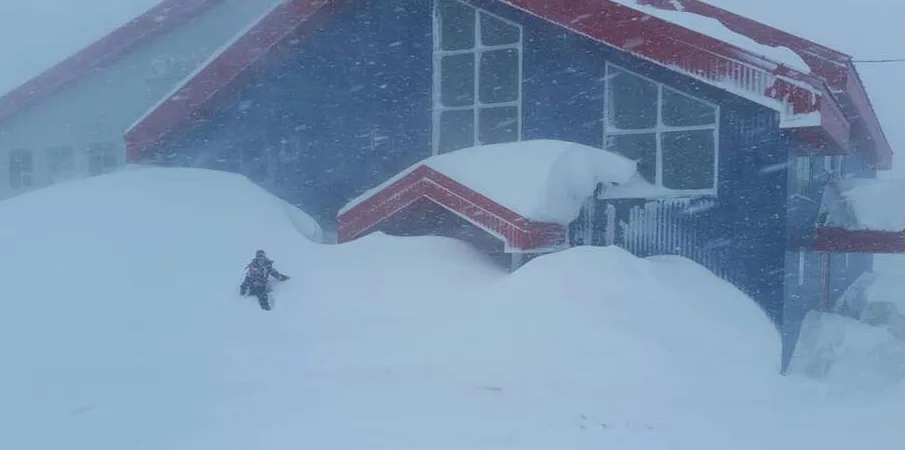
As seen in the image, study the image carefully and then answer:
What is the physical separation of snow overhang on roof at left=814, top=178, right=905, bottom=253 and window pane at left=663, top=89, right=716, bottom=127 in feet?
7.86

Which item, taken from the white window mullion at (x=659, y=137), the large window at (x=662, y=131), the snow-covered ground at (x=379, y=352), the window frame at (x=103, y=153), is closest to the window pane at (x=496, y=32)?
the large window at (x=662, y=131)

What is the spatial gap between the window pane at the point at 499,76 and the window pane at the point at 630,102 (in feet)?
4.45

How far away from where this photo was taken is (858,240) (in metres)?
10.4

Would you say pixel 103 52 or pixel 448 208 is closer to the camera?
pixel 448 208

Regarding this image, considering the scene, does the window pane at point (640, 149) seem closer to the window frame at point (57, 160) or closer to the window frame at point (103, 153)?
the window frame at point (103, 153)

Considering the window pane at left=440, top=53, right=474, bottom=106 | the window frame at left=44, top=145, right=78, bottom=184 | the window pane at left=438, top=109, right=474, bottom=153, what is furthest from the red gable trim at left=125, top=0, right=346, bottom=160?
the window frame at left=44, top=145, right=78, bottom=184

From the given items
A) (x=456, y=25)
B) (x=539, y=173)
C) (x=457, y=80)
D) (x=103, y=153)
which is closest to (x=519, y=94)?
(x=457, y=80)

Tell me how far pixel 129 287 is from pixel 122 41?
943 cm

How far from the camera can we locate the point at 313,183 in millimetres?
12180

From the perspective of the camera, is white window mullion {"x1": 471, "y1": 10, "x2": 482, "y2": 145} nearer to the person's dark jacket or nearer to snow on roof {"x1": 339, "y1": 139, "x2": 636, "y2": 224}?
snow on roof {"x1": 339, "y1": 139, "x2": 636, "y2": 224}

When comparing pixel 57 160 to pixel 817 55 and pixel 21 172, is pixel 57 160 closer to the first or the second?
pixel 21 172

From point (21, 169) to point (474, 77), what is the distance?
1252cm

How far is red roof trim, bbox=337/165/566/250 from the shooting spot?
29.8 feet

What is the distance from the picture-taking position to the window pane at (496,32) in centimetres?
1086
